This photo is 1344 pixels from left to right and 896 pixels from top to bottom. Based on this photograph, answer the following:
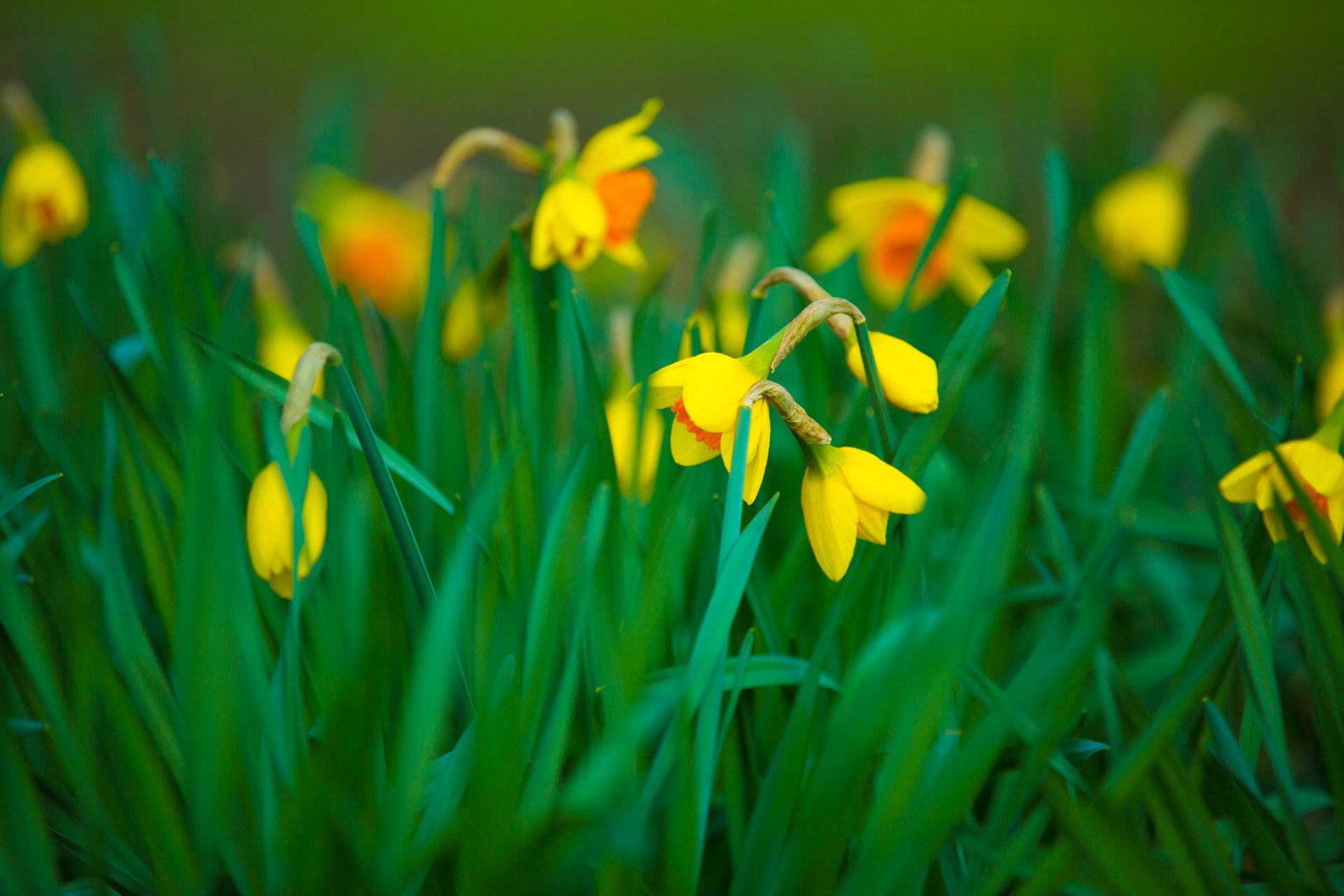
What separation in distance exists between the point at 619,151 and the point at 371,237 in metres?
0.57

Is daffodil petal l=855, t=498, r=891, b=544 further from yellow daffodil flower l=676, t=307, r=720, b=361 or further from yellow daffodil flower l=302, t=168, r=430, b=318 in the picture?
yellow daffodil flower l=302, t=168, r=430, b=318

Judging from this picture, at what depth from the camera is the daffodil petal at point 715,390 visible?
14.2 inches

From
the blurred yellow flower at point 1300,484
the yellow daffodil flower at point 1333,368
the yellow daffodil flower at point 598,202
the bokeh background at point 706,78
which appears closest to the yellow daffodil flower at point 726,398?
the yellow daffodil flower at point 598,202

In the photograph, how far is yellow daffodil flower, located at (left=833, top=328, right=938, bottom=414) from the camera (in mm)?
386

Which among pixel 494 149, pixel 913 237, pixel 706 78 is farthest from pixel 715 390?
pixel 706 78

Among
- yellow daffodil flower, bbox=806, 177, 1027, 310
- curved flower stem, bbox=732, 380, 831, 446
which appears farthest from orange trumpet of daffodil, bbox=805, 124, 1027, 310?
curved flower stem, bbox=732, 380, 831, 446

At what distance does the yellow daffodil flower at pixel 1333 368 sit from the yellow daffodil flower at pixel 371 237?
0.85 m

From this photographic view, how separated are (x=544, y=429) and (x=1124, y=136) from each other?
2.94 ft

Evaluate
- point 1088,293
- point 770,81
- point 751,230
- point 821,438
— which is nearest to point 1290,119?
point 770,81

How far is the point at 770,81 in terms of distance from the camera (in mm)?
1751

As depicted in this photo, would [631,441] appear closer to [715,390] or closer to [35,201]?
[715,390]

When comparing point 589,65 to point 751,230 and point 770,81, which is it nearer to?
point 770,81

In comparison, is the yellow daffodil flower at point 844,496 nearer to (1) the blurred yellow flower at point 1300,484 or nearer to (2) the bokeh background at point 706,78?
(1) the blurred yellow flower at point 1300,484

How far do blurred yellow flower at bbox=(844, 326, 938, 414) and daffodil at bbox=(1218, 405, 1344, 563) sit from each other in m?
0.17
